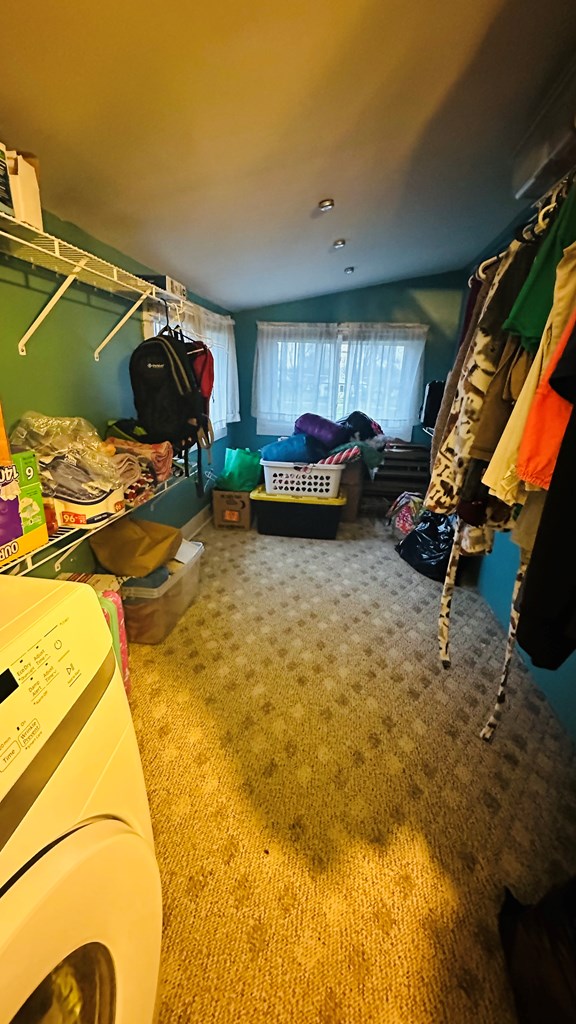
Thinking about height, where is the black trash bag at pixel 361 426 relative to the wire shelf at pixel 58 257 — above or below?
below

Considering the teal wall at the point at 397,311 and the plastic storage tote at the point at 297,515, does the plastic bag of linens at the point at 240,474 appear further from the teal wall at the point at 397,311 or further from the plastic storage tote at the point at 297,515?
the teal wall at the point at 397,311

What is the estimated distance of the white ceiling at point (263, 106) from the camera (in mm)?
855

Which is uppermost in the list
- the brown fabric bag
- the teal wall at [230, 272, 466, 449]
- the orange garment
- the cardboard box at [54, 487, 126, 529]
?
the teal wall at [230, 272, 466, 449]

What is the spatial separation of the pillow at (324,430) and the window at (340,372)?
0.67 metres

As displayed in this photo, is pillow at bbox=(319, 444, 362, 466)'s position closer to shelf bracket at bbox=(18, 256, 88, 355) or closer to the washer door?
shelf bracket at bbox=(18, 256, 88, 355)

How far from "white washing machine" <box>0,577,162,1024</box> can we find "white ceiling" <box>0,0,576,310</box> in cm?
119

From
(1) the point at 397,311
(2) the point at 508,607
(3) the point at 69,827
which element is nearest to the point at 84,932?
(3) the point at 69,827

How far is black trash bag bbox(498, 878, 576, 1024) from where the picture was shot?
0.68 metres

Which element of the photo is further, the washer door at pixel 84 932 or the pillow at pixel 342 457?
the pillow at pixel 342 457

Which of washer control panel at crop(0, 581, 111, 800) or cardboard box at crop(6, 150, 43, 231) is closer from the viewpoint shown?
washer control panel at crop(0, 581, 111, 800)

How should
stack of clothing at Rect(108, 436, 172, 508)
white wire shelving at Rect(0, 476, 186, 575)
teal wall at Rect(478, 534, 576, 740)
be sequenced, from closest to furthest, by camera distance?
white wire shelving at Rect(0, 476, 186, 575) → teal wall at Rect(478, 534, 576, 740) → stack of clothing at Rect(108, 436, 172, 508)

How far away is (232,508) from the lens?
3.16 meters

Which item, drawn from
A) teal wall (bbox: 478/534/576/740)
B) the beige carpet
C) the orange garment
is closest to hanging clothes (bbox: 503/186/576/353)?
the orange garment

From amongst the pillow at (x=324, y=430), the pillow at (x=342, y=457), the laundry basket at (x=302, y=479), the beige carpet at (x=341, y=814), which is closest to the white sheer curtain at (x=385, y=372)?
the pillow at (x=324, y=430)
